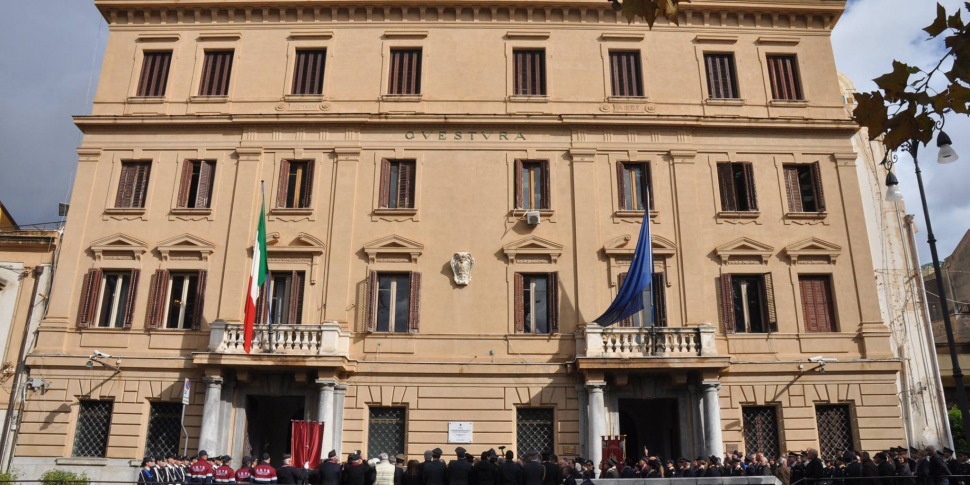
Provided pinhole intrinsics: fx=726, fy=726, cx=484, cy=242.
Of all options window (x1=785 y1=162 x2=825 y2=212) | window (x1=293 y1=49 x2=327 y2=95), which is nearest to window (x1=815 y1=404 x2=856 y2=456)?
window (x1=785 y1=162 x2=825 y2=212)

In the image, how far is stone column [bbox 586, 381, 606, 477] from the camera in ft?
64.9

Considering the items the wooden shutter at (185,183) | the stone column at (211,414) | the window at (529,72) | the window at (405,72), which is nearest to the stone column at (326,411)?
the stone column at (211,414)

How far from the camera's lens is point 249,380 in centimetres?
2077

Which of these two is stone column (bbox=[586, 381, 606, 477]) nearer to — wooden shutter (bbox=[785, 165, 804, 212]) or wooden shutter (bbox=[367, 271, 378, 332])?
wooden shutter (bbox=[367, 271, 378, 332])

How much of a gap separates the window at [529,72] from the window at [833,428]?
42.7 feet

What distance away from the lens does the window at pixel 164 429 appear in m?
20.8

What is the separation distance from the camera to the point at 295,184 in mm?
23391

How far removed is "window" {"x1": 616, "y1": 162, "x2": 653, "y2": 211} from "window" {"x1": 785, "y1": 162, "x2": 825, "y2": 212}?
4473 millimetres

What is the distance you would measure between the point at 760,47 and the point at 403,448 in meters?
17.6

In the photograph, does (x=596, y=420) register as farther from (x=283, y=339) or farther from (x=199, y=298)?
(x=199, y=298)

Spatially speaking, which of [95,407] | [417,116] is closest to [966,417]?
[417,116]

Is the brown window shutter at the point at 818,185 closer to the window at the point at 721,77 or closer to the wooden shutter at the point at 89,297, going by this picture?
the window at the point at 721,77

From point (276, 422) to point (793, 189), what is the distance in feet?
59.5

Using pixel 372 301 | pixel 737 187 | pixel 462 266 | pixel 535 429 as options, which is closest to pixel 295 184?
pixel 372 301
